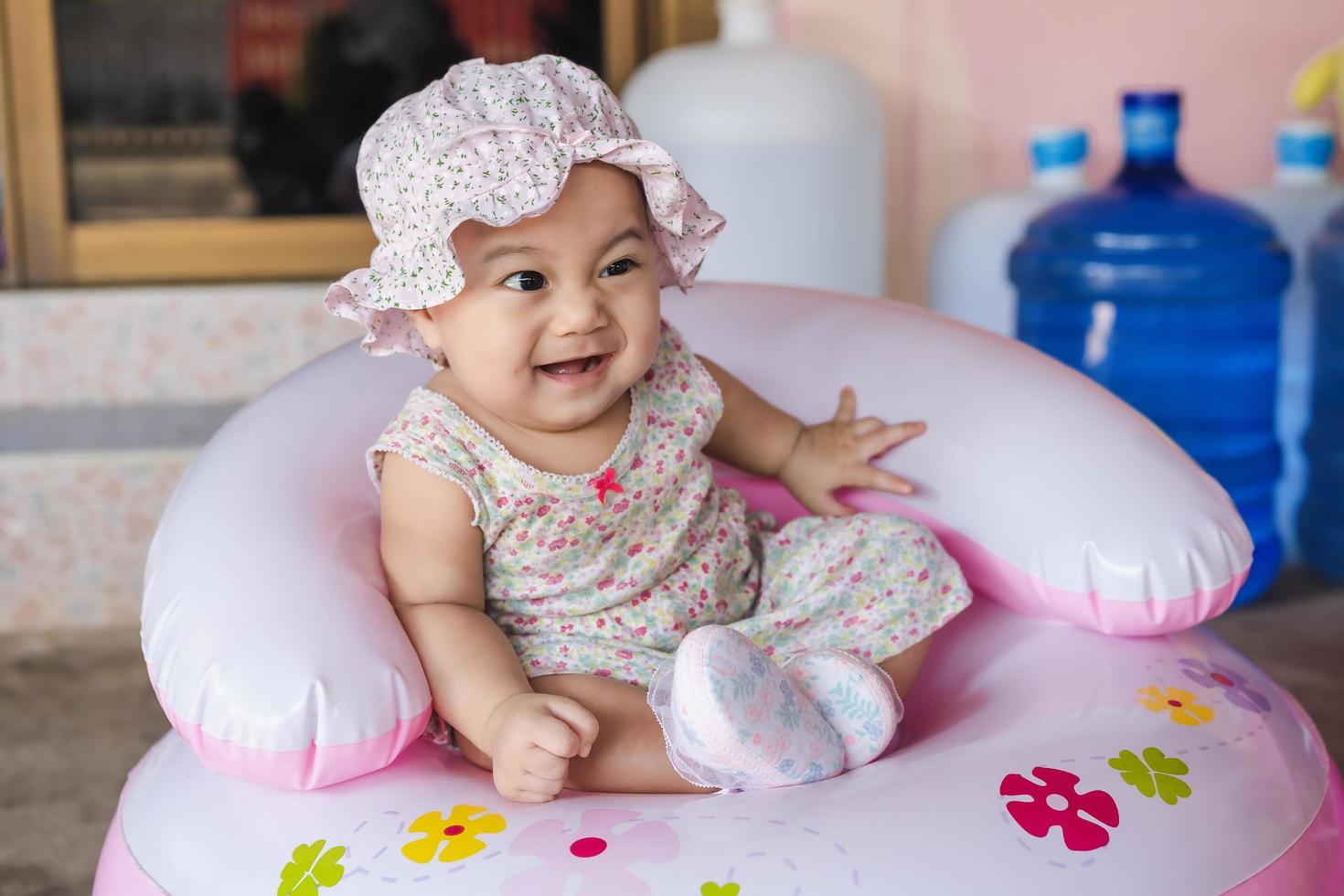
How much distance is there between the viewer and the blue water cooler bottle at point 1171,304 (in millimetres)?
1774

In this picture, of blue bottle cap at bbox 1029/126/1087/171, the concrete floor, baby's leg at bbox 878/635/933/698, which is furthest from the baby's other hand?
blue bottle cap at bbox 1029/126/1087/171

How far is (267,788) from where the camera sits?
86 centimetres

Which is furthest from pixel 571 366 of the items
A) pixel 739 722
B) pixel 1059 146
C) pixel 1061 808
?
pixel 1059 146

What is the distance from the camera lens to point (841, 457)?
1146mm

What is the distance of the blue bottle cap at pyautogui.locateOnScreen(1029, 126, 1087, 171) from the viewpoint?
1.95m

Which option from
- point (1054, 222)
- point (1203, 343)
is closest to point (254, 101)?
point (1054, 222)

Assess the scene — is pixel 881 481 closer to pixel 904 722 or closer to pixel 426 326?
pixel 904 722

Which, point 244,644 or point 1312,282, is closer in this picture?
point 244,644

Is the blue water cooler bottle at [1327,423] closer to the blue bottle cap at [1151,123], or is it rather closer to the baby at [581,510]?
the blue bottle cap at [1151,123]

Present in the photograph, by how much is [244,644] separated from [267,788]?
0.28 feet

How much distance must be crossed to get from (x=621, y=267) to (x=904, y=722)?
39 cm

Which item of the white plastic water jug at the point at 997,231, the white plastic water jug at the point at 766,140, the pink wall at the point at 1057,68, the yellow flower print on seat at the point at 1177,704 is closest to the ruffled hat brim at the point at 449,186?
the yellow flower print on seat at the point at 1177,704

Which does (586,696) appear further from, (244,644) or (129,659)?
(129,659)

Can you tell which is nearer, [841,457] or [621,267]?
[621,267]
